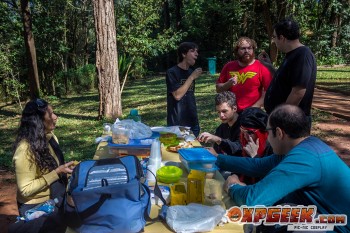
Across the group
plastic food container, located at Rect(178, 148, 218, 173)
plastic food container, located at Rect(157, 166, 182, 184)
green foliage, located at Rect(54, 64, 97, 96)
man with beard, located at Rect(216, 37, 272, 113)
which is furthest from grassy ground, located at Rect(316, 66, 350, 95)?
green foliage, located at Rect(54, 64, 97, 96)

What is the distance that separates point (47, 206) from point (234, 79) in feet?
7.35

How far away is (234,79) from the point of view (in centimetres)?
354

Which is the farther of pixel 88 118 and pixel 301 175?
pixel 88 118

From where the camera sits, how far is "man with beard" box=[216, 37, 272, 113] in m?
3.59

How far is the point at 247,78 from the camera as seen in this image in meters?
3.64

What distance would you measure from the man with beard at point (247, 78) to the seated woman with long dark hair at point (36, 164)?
1.95 metres

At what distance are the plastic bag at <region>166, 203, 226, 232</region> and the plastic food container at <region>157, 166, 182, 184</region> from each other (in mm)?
412

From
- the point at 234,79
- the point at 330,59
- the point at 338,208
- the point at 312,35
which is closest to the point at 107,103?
the point at 234,79

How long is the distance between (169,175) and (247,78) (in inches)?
73.2

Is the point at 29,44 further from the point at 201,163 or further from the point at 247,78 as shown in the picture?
the point at 201,163

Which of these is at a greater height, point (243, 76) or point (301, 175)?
point (243, 76)

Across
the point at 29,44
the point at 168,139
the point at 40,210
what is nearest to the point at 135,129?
the point at 168,139

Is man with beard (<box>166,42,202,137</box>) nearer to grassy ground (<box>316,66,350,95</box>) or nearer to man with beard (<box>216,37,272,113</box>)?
man with beard (<box>216,37,272,113</box>)

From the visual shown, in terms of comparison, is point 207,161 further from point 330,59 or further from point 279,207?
point 330,59
